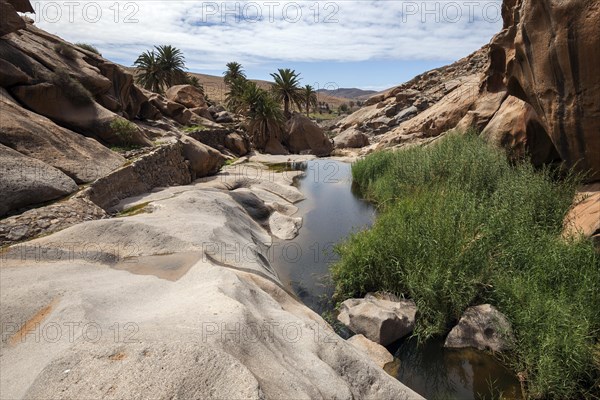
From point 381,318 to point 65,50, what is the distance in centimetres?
2197

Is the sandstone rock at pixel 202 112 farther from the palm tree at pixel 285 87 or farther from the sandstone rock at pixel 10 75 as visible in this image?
the sandstone rock at pixel 10 75

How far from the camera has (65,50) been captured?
20484mm

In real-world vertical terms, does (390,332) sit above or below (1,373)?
below

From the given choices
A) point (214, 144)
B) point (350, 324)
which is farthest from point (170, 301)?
point (214, 144)

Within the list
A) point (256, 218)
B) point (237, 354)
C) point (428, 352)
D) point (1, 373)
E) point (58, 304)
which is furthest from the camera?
point (256, 218)

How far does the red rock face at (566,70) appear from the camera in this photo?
9148 millimetres

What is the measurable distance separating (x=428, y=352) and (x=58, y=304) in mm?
7458

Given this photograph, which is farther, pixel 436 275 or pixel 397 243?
pixel 397 243

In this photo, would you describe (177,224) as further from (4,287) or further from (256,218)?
(256,218)

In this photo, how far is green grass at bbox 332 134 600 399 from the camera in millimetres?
6863

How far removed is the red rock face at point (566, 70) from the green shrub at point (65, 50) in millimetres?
21957

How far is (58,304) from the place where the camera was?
5.89 m

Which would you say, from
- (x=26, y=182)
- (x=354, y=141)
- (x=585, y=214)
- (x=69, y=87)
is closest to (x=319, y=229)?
(x=585, y=214)

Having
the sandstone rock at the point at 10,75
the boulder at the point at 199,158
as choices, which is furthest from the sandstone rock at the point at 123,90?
the sandstone rock at the point at 10,75
